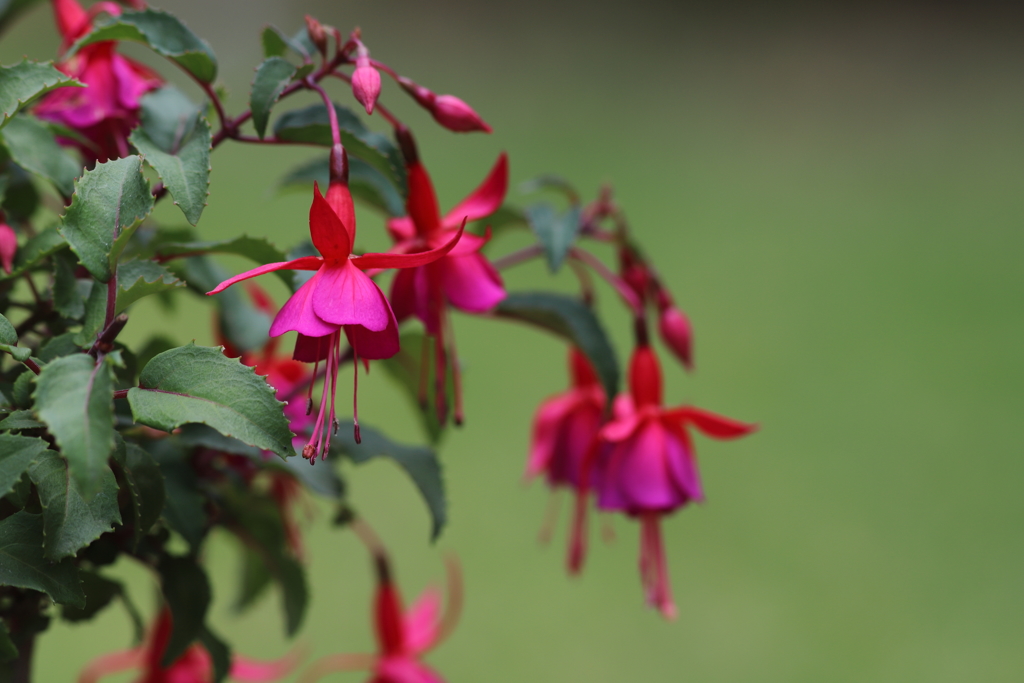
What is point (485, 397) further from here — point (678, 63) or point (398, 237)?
point (678, 63)

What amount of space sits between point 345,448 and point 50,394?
0.64 ft

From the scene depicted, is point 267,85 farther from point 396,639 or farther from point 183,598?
point 396,639

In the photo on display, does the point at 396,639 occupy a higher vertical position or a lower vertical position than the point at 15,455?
lower

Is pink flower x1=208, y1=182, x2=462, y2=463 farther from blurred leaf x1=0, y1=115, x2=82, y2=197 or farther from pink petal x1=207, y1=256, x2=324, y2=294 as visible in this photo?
blurred leaf x1=0, y1=115, x2=82, y2=197

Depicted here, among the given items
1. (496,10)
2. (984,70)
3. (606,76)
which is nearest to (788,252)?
(606,76)

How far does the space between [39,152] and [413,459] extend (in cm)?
18

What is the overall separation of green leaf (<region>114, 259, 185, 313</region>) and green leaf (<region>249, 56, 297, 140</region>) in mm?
60

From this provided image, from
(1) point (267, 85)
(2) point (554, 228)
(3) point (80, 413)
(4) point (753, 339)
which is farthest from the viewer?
(4) point (753, 339)

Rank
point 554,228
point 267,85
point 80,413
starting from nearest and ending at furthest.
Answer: point 80,413 → point 267,85 → point 554,228

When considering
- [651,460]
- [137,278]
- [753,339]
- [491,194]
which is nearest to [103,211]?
[137,278]

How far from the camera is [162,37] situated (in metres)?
0.33

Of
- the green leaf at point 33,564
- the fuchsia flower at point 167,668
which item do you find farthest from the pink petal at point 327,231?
the fuchsia flower at point 167,668

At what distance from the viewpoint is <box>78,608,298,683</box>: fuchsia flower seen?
0.43m

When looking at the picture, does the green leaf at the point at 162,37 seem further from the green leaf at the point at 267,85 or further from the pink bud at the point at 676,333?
the pink bud at the point at 676,333
